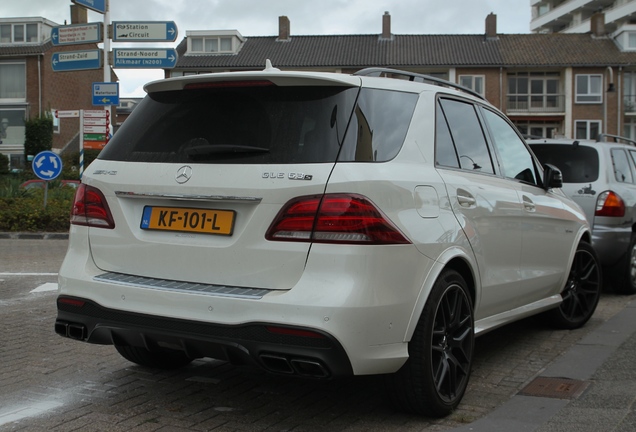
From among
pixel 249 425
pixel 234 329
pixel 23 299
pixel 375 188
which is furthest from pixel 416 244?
pixel 23 299

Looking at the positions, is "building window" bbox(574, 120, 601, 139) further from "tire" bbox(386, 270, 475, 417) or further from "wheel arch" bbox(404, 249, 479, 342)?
"tire" bbox(386, 270, 475, 417)

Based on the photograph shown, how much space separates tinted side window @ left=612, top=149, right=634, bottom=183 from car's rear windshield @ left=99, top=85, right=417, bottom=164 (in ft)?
17.7

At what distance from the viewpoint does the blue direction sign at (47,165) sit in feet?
57.7

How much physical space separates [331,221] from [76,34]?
1900 centimetres

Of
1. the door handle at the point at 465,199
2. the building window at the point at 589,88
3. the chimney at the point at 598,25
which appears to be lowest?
the door handle at the point at 465,199

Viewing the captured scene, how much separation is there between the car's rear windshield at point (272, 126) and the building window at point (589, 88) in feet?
178

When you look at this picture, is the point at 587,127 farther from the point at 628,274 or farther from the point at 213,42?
the point at 628,274

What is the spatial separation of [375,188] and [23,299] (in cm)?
542

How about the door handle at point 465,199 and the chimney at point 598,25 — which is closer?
the door handle at point 465,199

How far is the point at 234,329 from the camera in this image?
333cm

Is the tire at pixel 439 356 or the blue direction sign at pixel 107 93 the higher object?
the blue direction sign at pixel 107 93

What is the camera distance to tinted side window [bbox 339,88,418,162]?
3482mm

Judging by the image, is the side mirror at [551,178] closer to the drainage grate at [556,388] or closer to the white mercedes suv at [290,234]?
the white mercedes suv at [290,234]

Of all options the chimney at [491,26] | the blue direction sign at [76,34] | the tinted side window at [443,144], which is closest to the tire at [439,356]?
the tinted side window at [443,144]
